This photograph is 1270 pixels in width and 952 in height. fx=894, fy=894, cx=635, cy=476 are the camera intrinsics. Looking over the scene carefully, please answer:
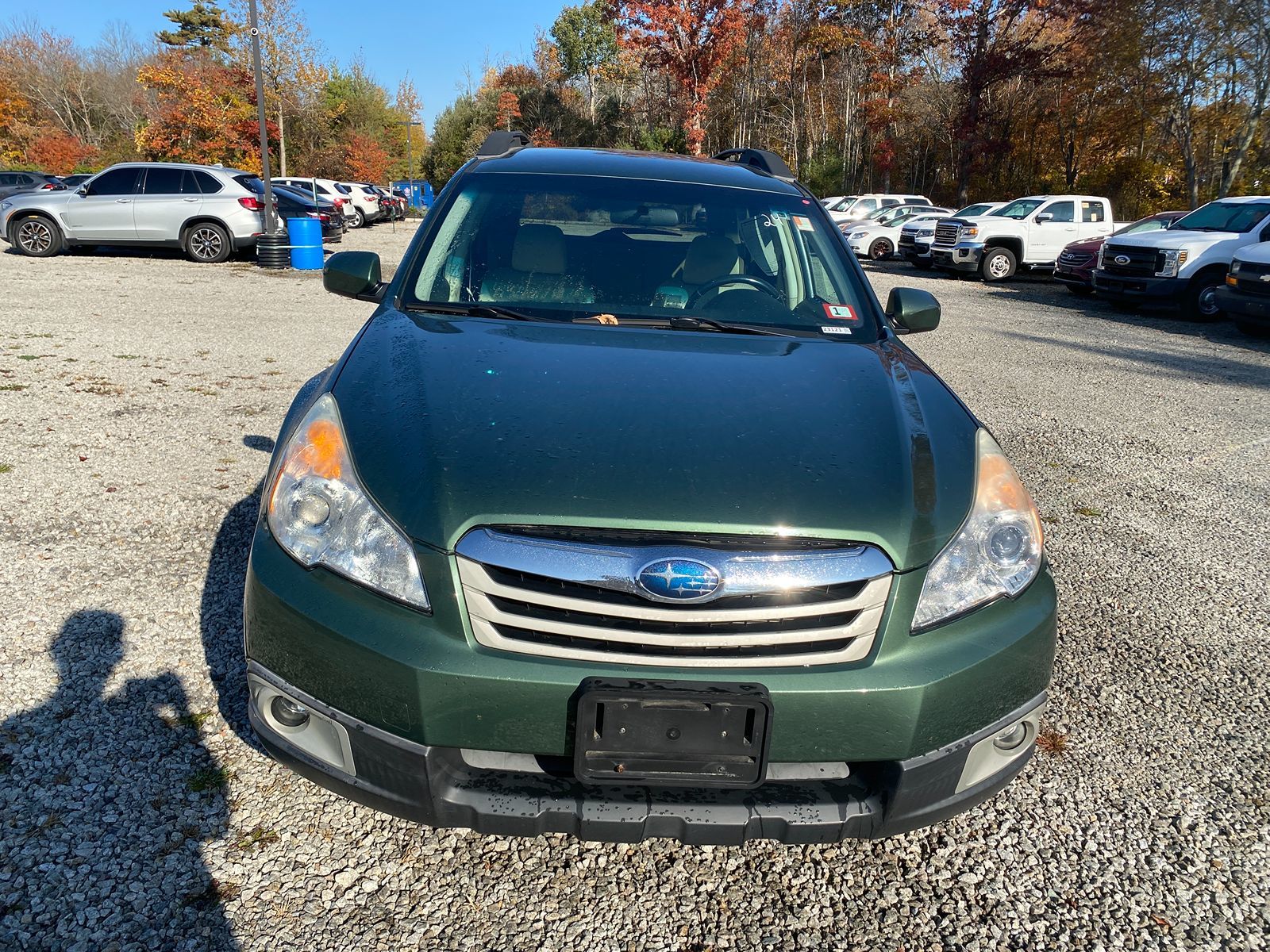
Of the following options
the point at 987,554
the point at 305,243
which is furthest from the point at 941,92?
the point at 987,554

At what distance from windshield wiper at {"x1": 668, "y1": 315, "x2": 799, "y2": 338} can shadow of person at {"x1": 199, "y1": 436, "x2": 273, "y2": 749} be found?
1406mm

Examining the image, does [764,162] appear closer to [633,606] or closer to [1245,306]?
[633,606]

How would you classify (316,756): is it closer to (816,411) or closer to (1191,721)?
(816,411)

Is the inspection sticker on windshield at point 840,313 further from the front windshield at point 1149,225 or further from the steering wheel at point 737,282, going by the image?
the front windshield at point 1149,225

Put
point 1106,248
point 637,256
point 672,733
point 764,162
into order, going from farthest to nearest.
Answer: point 1106,248, point 764,162, point 637,256, point 672,733

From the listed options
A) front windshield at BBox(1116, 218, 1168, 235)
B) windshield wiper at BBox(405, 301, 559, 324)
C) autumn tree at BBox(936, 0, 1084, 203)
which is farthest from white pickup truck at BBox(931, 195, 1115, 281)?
windshield wiper at BBox(405, 301, 559, 324)

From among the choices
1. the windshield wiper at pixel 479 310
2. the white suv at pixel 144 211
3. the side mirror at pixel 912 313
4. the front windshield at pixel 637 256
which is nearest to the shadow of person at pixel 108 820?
the windshield wiper at pixel 479 310

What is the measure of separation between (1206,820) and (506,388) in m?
2.25

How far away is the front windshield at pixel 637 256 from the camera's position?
3012mm

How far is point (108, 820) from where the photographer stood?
2215 millimetres

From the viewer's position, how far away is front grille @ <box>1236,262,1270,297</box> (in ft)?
37.7

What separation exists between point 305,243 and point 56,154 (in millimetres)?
39307

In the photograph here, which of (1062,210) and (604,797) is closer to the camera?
(604,797)

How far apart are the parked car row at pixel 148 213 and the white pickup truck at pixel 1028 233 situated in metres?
14.5
